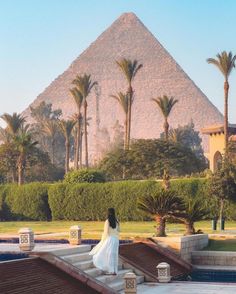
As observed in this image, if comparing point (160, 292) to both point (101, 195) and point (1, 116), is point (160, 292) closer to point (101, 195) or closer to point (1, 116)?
point (101, 195)

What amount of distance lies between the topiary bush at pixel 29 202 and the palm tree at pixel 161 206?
2435cm

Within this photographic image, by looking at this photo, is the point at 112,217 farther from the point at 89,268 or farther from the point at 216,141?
the point at 216,141

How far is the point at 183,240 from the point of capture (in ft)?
86.7

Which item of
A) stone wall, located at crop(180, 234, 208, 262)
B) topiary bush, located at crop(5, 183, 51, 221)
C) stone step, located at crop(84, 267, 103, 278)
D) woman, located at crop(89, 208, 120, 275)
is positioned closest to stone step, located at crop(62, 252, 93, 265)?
woman, located at crop(89, 208, 120, 275)

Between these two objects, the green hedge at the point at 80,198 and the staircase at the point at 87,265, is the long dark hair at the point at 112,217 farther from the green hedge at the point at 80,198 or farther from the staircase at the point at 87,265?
the green hedge at the point at 80,198

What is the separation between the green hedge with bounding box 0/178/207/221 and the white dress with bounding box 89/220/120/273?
82.3ft

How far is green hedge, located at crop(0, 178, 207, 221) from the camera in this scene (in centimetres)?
4744

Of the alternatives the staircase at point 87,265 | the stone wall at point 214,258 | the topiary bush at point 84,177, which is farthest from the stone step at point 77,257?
the topiary bush at point 84,177

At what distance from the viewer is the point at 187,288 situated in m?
21.2

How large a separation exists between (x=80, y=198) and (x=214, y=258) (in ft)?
80.0

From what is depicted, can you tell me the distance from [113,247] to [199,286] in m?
2.74

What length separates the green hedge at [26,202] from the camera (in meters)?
52.0

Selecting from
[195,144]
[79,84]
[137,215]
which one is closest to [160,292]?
[137,215]

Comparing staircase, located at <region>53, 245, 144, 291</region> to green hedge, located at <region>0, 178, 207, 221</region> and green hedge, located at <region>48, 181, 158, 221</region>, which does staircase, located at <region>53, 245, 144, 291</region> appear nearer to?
green hedge, located at <region>0, 178, 207, 221</region>
